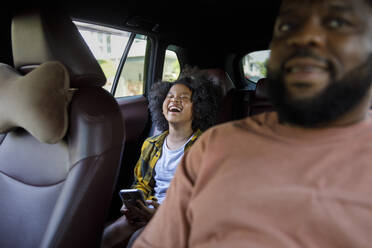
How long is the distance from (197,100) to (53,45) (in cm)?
124

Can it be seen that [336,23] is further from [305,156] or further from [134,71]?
[134,71]

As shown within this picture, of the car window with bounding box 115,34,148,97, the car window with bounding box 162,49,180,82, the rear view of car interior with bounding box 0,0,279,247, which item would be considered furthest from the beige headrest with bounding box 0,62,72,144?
the car window with bounding box 162,49,180,82

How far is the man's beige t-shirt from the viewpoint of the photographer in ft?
2.35

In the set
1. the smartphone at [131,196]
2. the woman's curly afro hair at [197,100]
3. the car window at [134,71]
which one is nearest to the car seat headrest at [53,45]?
the smartphone at [131,196]

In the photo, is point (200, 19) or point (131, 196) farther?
point (200, 19)

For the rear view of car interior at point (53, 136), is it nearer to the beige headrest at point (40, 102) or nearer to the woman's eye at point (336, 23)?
the beige headrest at point (40, 102)

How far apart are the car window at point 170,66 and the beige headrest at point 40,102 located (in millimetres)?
1802

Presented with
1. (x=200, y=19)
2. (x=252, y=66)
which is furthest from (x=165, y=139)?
(x=252, y=66)

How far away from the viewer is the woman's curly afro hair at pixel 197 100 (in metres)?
2.36

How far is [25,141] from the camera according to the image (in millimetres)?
1334

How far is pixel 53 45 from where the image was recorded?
1286mm

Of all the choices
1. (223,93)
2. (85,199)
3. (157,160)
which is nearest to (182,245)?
(85,199)

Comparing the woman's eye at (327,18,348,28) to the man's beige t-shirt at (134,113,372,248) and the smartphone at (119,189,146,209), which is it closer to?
the man's beige t-shirt at (134,113,372,248)

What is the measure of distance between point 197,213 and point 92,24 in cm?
171
